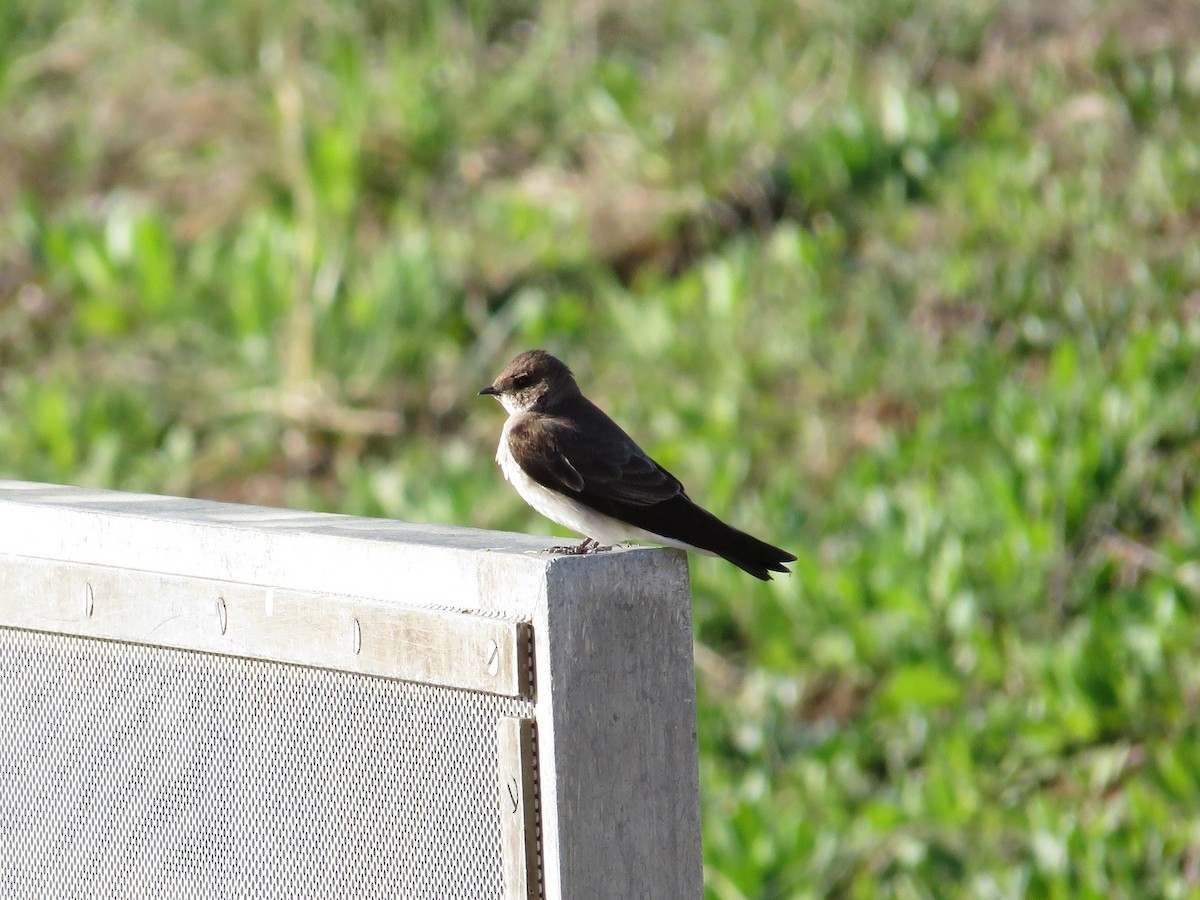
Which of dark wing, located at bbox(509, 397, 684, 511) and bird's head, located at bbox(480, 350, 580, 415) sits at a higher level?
bird's head, located at bbox(480, 350, 580, 415)

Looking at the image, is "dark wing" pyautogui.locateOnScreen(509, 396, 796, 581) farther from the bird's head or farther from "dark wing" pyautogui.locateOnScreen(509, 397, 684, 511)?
the bird's head

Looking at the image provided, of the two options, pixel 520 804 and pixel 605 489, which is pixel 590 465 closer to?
pixel 605 489

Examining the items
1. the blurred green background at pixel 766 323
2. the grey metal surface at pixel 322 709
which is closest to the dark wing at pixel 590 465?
the grey metal surface at pixel 322 709

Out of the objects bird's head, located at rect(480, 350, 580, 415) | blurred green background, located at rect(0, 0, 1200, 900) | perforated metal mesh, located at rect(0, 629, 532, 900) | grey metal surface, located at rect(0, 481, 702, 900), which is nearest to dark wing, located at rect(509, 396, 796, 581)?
bird's head, located at rect(480, 350, 580, 415)

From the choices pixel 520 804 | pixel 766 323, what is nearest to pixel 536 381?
pixel 520 804

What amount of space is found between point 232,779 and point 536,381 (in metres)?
Result: 1.56

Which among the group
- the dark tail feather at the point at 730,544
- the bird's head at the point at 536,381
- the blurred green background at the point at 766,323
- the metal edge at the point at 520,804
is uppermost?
the blurred green background at the point at 766,323

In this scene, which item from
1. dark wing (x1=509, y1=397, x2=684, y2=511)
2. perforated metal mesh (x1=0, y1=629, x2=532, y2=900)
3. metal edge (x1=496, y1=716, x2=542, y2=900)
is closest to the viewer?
metal edge (x1=496, y1=716, x2=542, y2=900)

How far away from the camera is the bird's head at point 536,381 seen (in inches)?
150

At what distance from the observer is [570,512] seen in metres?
3.38

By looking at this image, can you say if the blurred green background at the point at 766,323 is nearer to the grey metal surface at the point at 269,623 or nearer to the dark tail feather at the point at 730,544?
the dark tail feather at the point at 730,544

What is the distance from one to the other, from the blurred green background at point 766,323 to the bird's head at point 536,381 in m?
1.64

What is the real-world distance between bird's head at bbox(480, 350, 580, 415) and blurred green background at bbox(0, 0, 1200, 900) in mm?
1643

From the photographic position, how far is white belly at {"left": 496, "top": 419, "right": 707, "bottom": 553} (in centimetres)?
335
